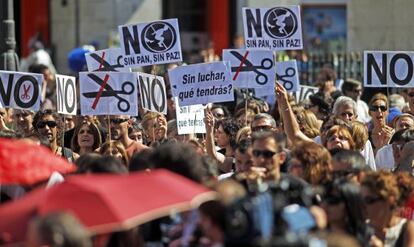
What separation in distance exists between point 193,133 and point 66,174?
4886 millimetres

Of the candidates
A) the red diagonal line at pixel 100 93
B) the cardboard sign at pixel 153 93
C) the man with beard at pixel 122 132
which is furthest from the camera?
the cardboard sign at pixel 153 93

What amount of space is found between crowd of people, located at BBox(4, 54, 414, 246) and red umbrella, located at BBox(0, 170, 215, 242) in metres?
0.13

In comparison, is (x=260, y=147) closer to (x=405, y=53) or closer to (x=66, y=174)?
(x=66, y=174)

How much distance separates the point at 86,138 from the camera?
44.1 ft

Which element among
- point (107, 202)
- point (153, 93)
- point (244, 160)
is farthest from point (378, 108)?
point (107, 202)

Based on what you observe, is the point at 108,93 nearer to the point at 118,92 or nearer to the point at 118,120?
the point at 118,92

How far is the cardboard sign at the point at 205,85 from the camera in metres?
14.8

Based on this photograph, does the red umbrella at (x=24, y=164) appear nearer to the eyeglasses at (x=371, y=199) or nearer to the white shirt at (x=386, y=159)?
the eyeglasses at (x=371, y=199)

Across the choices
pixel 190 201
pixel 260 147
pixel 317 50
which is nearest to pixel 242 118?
pixel 260 147

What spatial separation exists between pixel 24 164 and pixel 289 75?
28.9 feet

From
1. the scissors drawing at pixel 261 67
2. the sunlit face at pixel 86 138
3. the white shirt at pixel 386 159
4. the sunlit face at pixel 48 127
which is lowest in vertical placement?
the white shirt at pixel 386 159

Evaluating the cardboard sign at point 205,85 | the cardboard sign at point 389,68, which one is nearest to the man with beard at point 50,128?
the cardboard sign at point 205,85

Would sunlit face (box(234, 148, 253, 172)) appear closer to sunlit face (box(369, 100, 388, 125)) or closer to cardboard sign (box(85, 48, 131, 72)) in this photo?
sunlit face (box(369, 100, 388, 125))

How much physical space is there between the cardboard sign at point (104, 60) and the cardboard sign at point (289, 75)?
83.2 inches
